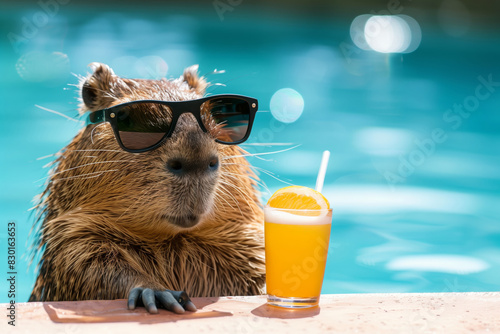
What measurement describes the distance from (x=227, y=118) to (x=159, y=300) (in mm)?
478

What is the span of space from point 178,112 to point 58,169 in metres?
0.45

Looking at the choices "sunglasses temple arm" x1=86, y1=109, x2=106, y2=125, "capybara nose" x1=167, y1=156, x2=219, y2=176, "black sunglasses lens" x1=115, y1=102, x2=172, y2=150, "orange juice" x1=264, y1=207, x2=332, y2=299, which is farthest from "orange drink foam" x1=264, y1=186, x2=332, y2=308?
"sunglasses temple arm" x1=86, y1=109, x2=106, y2=125

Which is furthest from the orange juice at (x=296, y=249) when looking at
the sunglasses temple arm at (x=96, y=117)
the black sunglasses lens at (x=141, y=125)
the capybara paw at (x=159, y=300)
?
the sunglasses temple arm at (x=96, y=117)

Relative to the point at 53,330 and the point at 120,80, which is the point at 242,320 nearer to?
the point at 53,330

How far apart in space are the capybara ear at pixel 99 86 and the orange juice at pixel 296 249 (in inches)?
22.9

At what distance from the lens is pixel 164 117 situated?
133cm

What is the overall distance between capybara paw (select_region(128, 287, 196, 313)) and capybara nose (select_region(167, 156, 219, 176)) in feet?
0.95

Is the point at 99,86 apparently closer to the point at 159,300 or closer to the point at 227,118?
the point at 227,118

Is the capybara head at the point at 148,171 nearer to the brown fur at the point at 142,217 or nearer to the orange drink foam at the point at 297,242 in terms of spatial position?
the brown fur at the point at 142,217

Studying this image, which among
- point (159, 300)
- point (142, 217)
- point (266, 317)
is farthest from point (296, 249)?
point (142, 217)

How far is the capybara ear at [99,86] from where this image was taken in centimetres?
150

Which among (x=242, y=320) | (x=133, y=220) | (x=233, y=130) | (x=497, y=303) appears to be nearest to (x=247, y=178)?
(x=233, y=130)

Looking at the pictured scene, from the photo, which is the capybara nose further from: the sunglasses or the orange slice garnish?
the orange slice garnish

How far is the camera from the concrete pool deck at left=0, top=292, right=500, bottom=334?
104 cm
